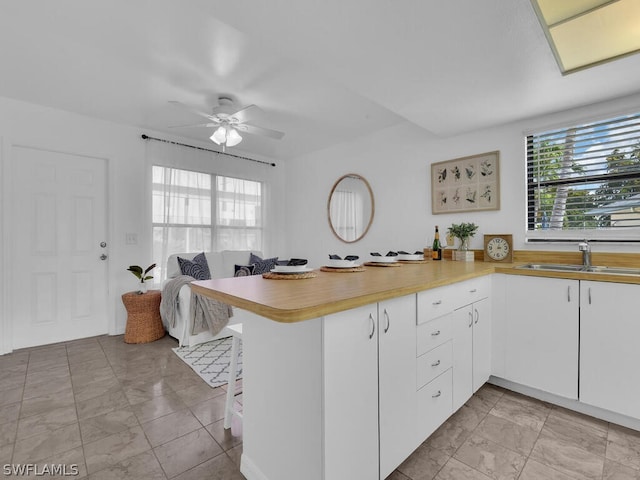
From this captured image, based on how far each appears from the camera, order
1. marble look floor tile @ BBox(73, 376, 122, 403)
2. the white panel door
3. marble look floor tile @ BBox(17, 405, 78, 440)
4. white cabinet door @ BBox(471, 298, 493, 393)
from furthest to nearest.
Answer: the white panel door, marble look floor tile @ BBox(73, 376, 122, 403), white cabinet door @ BBox(471, 298, 493, 393), marble look floor tile @ BBox(17, 405, 78, 440)

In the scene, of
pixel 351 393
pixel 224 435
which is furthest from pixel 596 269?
pixel 224 435

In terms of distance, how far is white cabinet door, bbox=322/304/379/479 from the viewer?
102 cm

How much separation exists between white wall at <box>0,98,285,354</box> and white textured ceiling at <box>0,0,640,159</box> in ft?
0.65

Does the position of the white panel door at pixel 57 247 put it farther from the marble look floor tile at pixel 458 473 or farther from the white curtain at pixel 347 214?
the marble look floor tile at pixel 458 473

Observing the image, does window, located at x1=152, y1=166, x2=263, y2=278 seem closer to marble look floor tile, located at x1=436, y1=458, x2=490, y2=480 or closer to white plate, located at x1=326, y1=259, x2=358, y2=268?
white plate, located at x1=326, y1=259, x2=358, y2=268

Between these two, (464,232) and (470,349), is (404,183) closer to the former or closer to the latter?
(464,232)

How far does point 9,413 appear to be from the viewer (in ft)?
6.13

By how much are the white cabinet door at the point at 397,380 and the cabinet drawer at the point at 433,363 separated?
0.20 ft

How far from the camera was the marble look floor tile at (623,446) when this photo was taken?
58.8 inches

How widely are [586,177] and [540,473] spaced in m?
2.09

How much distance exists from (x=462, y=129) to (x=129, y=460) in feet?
11.1

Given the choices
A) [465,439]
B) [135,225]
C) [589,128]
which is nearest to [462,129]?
[589,128]

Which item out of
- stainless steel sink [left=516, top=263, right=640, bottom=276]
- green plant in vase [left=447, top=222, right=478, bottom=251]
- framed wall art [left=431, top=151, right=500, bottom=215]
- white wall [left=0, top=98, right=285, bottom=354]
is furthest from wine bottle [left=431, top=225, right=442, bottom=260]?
white wall [left=0, top=98, right=285, bottom=354]

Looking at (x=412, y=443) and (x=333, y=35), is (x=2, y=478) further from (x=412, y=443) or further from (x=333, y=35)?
(x=333, y=35)
